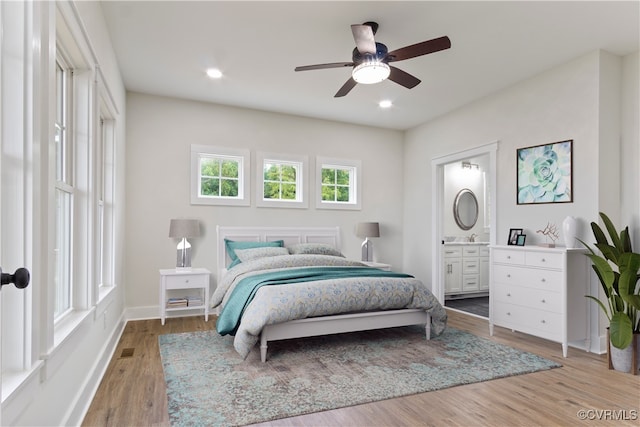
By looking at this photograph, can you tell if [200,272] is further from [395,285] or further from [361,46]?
[361,46]

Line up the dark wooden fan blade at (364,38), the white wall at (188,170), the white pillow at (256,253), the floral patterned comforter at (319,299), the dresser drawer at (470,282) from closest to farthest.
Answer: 1. the dark wooden fan blade at (364,38)
2. the floral patterned comforter at (319,299)
3. the white pillow at (256,253)
4. the white wall at (188,170)
5. the dresser drawer at (470,282)

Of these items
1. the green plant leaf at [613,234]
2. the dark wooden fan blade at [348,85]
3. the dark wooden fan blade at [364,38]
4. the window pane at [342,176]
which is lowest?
the green plant leaf at [613,234]

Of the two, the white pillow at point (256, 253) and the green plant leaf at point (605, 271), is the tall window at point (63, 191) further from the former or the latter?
the green plant leaf at point (605, 271)

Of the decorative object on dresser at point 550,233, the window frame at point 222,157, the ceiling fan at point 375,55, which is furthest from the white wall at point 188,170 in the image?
the decorative object on dresser at point 550,233

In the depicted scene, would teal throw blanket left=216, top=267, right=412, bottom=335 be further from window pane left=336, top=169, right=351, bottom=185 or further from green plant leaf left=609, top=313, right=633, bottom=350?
window pane left=336, top=169, right=351, bottom=185

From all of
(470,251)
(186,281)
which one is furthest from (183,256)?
(470,251)

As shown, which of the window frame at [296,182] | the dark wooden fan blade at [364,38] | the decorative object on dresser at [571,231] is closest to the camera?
the dark wooden fan blade at [364,38]

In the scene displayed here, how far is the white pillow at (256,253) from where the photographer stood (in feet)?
14.8

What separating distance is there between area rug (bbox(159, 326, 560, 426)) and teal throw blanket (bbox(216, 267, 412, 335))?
10.2 inches

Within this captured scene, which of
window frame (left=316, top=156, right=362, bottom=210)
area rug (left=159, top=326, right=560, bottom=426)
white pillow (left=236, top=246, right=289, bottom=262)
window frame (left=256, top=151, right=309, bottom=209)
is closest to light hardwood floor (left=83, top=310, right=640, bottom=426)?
area rug (left=159, top=326, right=560, bottom=426)

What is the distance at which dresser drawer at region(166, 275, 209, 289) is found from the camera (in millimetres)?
4352

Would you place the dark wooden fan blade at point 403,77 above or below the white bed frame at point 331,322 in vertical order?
above

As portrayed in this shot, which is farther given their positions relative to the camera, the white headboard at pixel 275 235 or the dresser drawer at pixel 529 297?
the white headboard at pixel 275 235

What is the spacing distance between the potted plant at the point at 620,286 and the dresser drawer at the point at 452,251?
Answer: 267 cm
